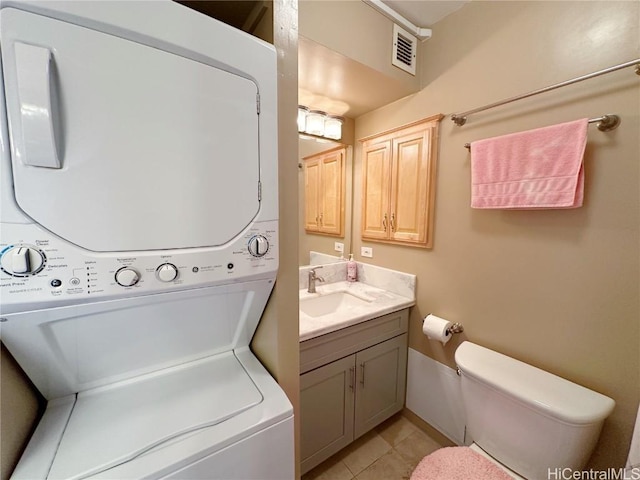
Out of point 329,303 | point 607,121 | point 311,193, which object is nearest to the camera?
point 607,121

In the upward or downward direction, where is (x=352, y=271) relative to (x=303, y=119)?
downward

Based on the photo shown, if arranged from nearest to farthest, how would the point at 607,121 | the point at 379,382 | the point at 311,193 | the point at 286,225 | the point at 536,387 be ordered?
the point at 286,225
the point at 607,121
the point at 536,387
the point at 379,382
the point at 311,193

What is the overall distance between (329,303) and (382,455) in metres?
0.98

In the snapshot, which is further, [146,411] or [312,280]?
[312,280]

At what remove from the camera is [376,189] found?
1.96 meters

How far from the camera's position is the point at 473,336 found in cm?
150

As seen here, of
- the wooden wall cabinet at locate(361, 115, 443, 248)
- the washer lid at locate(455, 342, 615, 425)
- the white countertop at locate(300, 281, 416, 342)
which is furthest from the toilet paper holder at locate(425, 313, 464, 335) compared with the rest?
the wooden wall cabinet at locate(361, 115, 443, 248)

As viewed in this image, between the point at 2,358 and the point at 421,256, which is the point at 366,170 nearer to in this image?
the point at 421,256

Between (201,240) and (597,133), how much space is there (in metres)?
1.57

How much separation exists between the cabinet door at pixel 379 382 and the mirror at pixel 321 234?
0.81 metres

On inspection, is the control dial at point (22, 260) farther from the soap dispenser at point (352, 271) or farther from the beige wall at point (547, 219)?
the soap dispenser at point (352, 271)

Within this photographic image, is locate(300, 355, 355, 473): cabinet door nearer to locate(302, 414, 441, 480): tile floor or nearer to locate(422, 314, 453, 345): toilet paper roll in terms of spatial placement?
locate(302, 414, 441, 480): tile floor

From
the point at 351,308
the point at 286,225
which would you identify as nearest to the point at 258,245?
the point at 286,225

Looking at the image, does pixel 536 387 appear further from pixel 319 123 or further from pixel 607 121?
pixel 319 123
